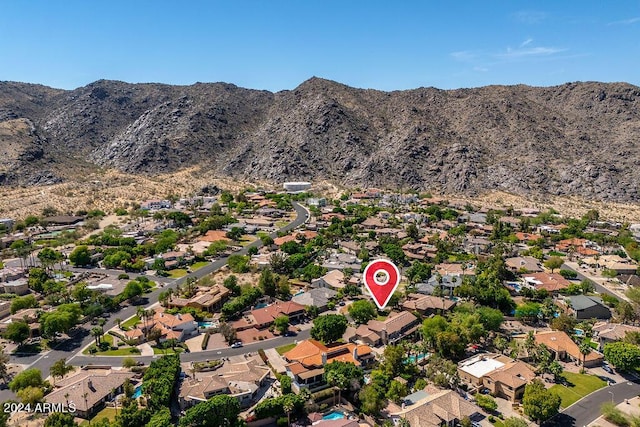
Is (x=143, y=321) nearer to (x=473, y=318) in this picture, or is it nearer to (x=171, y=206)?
(x=473, y=318)

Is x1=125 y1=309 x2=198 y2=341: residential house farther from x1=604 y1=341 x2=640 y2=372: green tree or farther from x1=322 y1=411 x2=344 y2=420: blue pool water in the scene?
x1=604 y1=341 x2=640 y2=372: green tree

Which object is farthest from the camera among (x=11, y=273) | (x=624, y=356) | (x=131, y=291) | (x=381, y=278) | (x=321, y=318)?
(x=11, y=273)

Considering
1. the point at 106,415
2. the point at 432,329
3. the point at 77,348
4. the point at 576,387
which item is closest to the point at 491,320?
the point at 432,329

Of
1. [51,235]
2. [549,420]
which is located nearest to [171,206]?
[51,235]

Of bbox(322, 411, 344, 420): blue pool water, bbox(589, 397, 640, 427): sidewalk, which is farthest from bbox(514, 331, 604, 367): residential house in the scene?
bbox(322, 411, 344, 420): blue pool water

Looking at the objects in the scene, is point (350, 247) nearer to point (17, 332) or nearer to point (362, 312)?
point (362, 312)

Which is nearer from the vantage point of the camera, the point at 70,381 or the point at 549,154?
the point at 70,381

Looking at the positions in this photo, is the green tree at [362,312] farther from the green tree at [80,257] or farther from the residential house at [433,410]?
the green tree at [80,257]
